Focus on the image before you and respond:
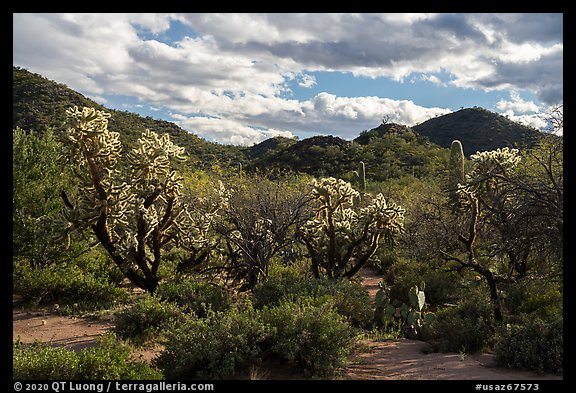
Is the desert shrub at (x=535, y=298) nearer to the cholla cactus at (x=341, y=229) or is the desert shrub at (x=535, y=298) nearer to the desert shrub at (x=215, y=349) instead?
the cholla cactus at (x=341, y=229)

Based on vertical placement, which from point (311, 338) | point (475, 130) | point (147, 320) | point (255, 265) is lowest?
point (147, 320)

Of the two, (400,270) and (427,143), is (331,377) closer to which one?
(400,270)

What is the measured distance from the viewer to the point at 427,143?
44.8 metres

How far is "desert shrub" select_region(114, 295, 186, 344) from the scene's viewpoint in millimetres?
7512

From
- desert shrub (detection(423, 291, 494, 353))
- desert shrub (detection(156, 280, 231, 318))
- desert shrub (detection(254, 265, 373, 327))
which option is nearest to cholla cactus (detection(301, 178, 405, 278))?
desert shrub (detection(254, 265, 373, 327))

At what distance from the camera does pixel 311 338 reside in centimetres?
615

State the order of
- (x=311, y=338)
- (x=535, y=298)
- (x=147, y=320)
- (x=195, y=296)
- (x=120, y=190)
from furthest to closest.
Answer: (x=120, y=190), (x=195, y=296), (x=535, y=298), (x=147, y=320), (x=311, y=338)

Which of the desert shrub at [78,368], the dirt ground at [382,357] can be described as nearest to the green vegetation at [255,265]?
the desert shrub at [78,368]

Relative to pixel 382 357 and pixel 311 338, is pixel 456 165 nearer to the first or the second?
pixel 382 357

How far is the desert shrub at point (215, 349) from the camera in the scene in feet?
18.8

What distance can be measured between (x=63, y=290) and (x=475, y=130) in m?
49.0

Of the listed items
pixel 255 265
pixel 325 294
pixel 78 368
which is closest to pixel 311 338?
pixel 325 294

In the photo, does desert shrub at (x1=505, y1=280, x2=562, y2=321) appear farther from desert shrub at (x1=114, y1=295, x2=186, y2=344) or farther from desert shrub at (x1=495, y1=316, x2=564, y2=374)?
desert shrub at (x1=114, y1=295, x2=186, y2=344)
